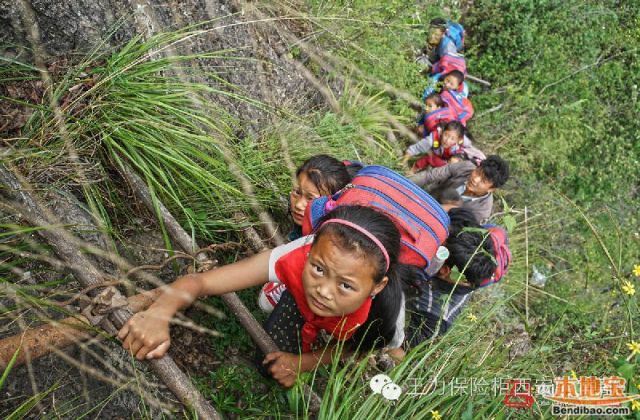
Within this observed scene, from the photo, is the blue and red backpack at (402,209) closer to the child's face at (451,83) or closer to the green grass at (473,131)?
the green grass at (473,131)

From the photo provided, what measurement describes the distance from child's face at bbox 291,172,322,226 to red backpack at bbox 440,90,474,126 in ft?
9.99

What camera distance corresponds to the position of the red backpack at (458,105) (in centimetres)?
527

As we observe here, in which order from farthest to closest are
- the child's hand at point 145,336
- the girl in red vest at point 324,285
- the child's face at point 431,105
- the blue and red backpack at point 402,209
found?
the child's face at point 431,105 → the blue and red backpack at point 402,209 → the girl in red vest at point 324,285 → the child's hand at point 145,336

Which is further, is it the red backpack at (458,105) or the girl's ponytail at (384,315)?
the red backpack at (458,105)

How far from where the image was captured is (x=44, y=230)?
5.32ft

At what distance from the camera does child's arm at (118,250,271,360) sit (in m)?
1.59

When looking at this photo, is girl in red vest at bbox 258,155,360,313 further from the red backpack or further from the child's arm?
the red backpack

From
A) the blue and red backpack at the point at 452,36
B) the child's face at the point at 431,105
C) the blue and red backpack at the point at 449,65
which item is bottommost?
the child's face at the point at 431,105

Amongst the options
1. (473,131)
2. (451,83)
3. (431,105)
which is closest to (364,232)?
(431,105)

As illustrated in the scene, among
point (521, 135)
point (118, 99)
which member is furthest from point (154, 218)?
point (521, 135)

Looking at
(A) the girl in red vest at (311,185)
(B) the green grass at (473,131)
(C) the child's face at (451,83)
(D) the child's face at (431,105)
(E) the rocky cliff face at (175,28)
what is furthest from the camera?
(C) the child's face at (451,83)

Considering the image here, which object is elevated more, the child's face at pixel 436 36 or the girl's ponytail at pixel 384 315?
the child's face at pixel 436 36

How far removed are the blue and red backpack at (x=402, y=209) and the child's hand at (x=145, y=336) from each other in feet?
2.74

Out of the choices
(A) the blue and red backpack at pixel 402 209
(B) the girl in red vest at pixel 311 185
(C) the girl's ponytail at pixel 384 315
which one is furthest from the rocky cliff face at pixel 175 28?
(C) the girl's ponytail at pixel 384 315
